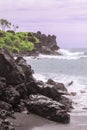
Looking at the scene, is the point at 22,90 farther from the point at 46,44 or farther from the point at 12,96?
the point at 46,44

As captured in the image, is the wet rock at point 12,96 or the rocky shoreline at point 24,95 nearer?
the rocky shoreline at point 24,95

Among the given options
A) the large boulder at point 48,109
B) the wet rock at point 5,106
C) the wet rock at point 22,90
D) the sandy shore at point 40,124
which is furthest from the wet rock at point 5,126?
the wet rock at point 22,90

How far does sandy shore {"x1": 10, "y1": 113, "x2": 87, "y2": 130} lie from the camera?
21.0 m

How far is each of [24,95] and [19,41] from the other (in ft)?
387

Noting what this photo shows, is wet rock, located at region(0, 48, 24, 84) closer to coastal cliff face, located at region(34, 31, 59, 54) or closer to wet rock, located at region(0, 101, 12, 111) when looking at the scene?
wet rock, located at region(0, 101, 12, 111)

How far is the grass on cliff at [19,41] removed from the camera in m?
132

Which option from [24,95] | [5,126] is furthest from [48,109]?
[5,126]

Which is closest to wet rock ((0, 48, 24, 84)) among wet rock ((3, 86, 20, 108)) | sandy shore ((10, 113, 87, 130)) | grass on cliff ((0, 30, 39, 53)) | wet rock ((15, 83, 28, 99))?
wet rock ((15, 83, 28, 99))

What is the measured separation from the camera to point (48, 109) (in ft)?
75.8

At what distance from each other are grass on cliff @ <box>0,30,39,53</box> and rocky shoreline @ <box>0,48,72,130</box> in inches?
3949

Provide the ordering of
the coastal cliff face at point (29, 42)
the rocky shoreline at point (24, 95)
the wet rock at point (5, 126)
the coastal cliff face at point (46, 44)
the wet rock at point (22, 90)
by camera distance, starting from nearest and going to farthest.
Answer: the wet rock at point (5, 126), the rocky shoreline at point (24, 95), the wet rock at point (22, 90), the coastal cliff face at point (29, 42), the coastal cliff face at point (46, 44)

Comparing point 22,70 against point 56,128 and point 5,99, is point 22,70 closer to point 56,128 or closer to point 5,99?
point 5,99

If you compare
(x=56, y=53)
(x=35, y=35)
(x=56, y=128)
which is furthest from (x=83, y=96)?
(x=35, y=35)

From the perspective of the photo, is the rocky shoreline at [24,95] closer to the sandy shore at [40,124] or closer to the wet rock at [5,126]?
the sandy shore at [40,124]
